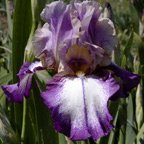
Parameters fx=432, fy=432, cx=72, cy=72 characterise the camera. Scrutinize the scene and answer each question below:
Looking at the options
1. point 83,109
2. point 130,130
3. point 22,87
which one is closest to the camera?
point 83,109

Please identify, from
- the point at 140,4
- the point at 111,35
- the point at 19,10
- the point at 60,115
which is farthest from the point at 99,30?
the point at 140,4

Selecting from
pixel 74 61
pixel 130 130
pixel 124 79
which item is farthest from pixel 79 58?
pixel 130 130

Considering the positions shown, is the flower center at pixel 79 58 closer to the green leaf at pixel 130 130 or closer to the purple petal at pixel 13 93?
the purple petal at pixel 13 93

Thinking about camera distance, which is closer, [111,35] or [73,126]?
[73,126]

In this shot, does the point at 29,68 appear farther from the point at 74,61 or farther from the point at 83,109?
the point at 83,109

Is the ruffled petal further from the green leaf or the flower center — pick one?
the green leaf

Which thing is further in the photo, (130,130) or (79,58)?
(130,130)

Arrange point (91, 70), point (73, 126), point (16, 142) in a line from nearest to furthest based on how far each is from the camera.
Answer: point (73, 126), point (91, 70), point (16, 142)

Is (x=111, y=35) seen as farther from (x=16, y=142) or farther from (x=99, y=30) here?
(x=16, y=142)
